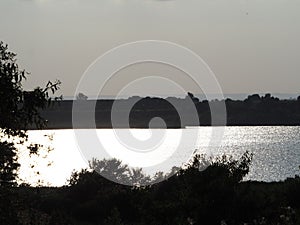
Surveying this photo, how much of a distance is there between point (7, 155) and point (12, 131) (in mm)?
1256

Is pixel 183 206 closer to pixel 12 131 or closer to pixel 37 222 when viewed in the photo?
pixel 37 222

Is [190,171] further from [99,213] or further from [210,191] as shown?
[99,213]

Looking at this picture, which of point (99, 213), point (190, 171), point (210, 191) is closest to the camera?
point (210, 191)

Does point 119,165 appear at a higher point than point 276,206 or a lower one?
higher

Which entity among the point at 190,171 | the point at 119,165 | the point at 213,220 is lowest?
the point at 213,220

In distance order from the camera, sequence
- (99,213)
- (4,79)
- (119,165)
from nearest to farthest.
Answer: (4,79) → (99,213) → (119,165)

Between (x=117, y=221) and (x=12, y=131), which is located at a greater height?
(x=12, y=131)

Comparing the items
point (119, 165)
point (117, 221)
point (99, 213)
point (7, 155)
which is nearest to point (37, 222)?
point (117, 221)

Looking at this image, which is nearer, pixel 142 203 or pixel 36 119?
pixel 36 119

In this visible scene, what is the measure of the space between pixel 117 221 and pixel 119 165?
2640 centimetres

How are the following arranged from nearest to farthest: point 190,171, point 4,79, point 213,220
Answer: point 4,79 → point 213,220 → point 190,171

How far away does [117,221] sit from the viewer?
1920cm

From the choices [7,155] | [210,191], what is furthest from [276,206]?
[7,155]

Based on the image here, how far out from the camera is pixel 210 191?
2166 cm
